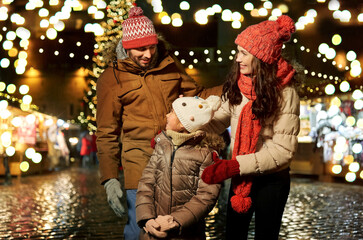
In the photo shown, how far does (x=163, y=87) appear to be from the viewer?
4047 mm

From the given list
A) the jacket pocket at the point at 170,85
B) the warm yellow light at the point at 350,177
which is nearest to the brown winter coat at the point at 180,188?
the jacket pocket at the point at 170,85

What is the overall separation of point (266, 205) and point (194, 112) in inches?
26.4

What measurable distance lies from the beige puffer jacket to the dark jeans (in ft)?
0.30

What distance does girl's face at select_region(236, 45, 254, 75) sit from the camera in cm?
346

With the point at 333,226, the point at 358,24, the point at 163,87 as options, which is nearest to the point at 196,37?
the point at 358,24

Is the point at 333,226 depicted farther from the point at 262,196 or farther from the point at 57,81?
the point at 57,81

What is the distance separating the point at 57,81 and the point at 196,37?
3183 cm

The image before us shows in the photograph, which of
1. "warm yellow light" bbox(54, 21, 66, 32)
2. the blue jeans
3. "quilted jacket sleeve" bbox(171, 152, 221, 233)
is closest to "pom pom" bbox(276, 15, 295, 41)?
"quilted jacket sleeve" bbox(171, 152, 221, 233)

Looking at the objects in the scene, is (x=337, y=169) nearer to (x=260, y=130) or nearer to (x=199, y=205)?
(x=260, y=130)

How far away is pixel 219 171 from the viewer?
3.29 m

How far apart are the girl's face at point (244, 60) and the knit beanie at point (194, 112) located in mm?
270

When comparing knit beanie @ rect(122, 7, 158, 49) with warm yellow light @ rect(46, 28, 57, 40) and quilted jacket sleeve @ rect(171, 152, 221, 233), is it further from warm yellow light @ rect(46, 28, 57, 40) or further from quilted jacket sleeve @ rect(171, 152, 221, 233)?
warm yellow light @ rect(46, 28, 57, 40)

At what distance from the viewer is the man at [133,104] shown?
13.1 feet

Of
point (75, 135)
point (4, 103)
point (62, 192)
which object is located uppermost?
point (4, 103)
